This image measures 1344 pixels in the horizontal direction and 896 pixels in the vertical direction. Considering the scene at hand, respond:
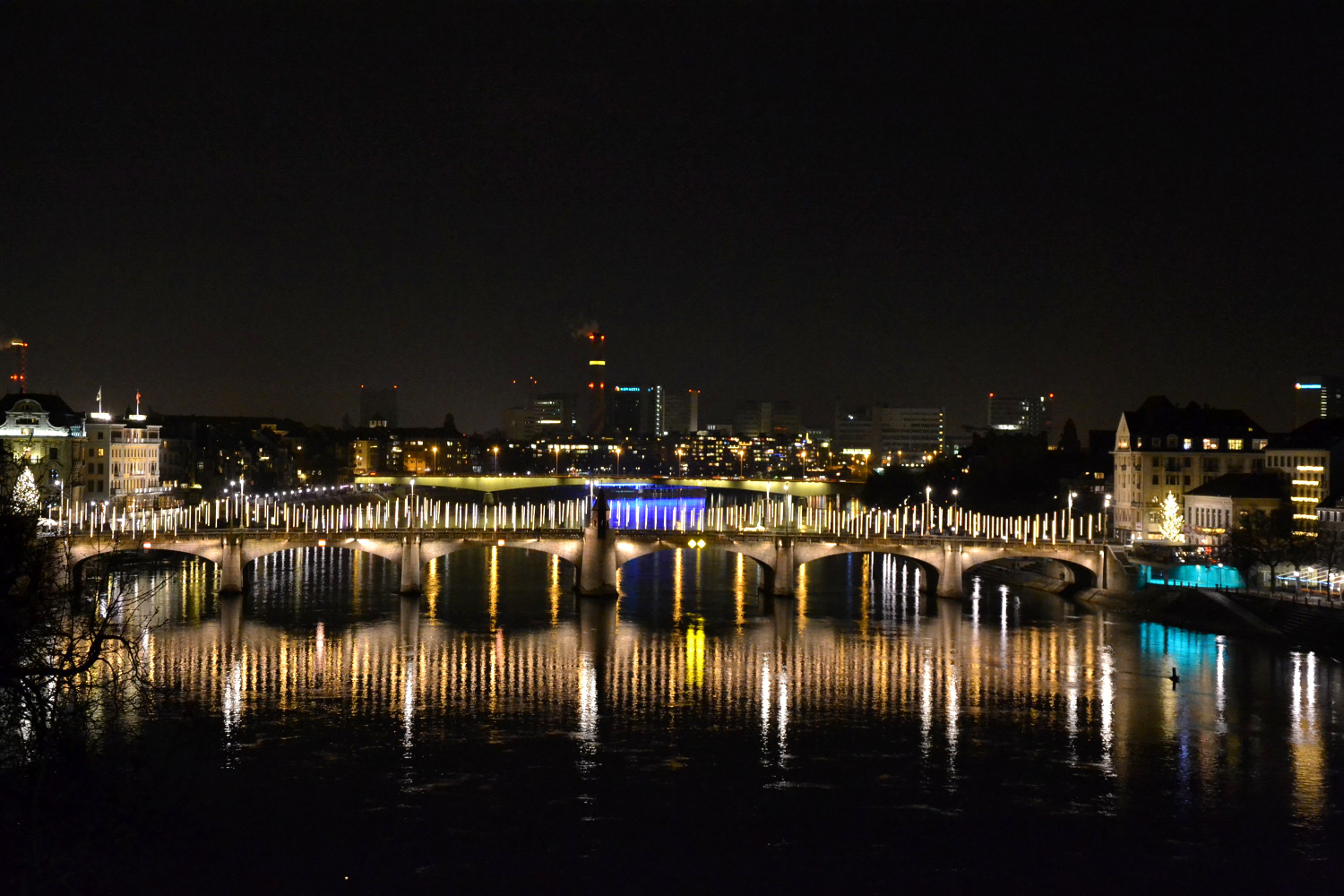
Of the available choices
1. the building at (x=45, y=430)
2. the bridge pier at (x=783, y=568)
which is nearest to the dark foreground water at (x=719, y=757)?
the bridge pier at (x=783, y=568)

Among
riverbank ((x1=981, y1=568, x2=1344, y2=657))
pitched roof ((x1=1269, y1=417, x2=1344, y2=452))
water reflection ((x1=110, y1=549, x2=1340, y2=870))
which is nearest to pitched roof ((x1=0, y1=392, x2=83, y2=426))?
water reflection ((x1=110, y1=549, x2=1340, y2=870))

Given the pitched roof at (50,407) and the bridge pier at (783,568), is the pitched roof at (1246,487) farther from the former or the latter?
the pitched roof at (50,407)

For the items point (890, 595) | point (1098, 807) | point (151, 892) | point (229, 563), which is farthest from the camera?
point (890, 595)

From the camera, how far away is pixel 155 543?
217ft

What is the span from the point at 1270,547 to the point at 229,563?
153 feet

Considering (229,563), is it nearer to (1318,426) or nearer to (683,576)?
(683,576)

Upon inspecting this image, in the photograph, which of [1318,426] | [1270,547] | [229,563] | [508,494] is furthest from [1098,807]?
[508,494]

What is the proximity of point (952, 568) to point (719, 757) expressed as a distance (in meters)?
35.3

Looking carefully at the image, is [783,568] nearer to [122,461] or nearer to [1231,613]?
[1231,613]

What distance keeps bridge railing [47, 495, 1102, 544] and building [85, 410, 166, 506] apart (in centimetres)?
397

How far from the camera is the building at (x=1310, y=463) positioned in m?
75.9

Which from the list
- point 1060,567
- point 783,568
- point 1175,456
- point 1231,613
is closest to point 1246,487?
point 1175,456

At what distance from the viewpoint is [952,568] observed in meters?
69.8

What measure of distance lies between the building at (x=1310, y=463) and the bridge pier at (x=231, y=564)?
166 feet
